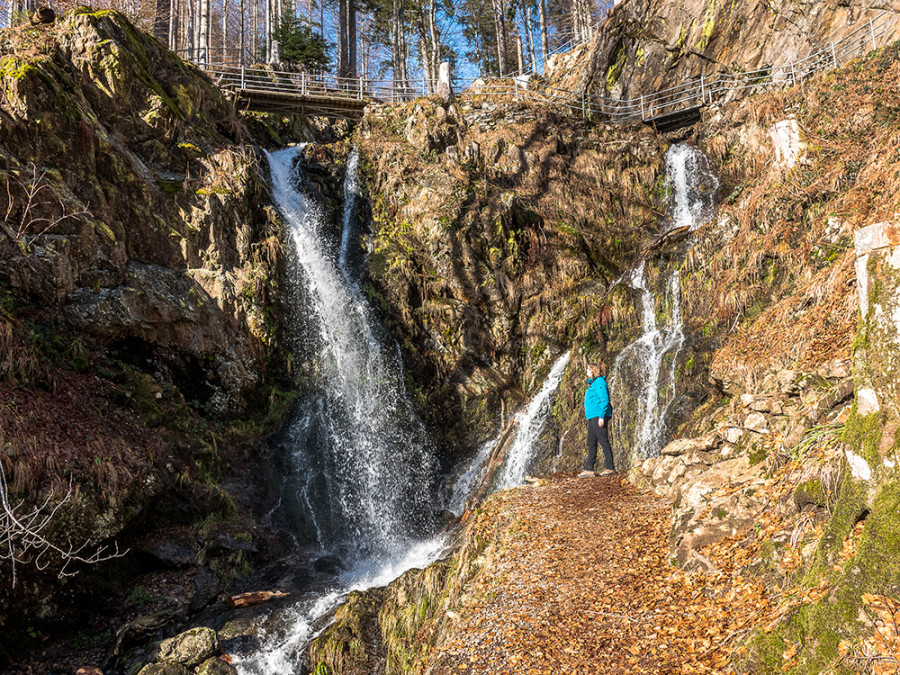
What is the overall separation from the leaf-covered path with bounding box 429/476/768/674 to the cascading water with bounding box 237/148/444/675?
4424 millimetres

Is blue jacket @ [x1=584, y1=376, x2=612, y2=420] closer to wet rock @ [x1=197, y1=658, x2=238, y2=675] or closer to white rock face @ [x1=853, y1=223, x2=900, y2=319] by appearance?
white rock face @ [x1=853, y1=223, x2=900, y2=319]

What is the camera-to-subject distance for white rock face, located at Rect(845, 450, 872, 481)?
8.80 feet

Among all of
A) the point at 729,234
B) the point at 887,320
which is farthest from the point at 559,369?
the point at 887,320

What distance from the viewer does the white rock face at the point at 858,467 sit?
2682 mm

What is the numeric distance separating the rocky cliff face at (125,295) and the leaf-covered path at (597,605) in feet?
18.2

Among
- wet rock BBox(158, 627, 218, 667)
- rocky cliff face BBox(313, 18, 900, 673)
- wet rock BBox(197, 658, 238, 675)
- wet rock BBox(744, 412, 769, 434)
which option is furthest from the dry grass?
wet rock BBox(158, 627, 218, 667)

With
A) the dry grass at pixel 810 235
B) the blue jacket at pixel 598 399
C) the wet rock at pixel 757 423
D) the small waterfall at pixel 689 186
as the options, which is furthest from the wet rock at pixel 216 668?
the small waterfall at pixel 689 186

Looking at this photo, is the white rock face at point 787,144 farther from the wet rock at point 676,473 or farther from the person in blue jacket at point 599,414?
the wet rock at point 676,473

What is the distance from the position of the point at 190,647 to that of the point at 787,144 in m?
17.2

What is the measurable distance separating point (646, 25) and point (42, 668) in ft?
81.8

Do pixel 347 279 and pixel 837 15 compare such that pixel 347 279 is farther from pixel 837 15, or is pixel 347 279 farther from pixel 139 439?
pixel 837 15

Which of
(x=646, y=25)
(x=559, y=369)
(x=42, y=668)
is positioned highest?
(x=646, y=25)

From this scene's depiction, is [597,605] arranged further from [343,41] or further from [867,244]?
[343,41]

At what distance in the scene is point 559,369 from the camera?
13.1 metres
